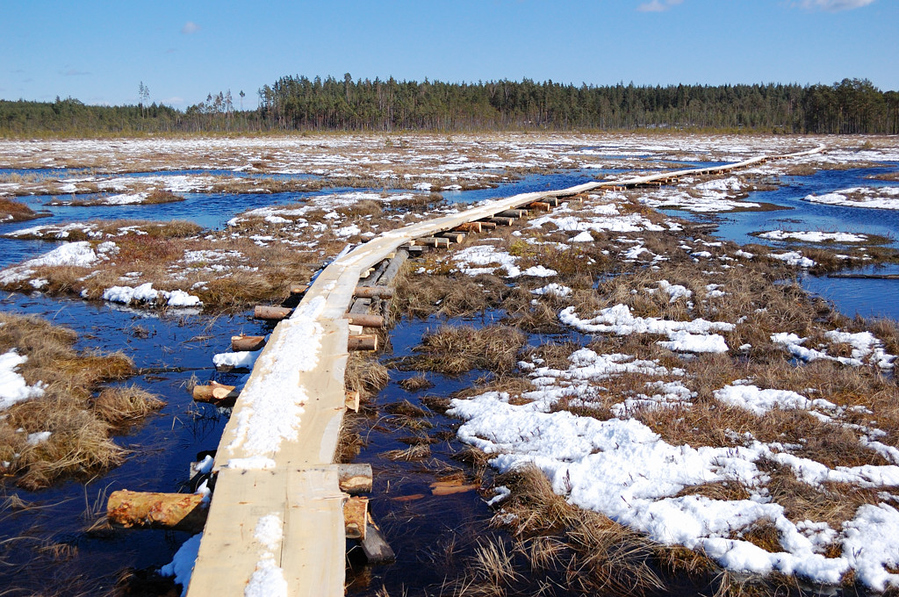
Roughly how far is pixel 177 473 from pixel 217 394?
1.05 m

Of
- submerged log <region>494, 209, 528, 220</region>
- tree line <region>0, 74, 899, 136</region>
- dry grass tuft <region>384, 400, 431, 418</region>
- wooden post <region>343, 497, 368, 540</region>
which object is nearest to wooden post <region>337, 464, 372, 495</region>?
wooden post <region>343, 497, 368, 540</region>

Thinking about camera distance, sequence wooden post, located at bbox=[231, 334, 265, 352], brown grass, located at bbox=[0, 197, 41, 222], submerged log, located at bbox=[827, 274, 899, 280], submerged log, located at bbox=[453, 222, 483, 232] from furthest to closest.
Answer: brown grass, located at bbox=[0, 197, 41, 222] < submerged log, located at bbox=[453, 222, 483, 232] < submerged log, located at bbox=[827, 274, 899, 280] < wooden post, located at bbox=[231, 334, 265, 352]

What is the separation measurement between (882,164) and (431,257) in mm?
49479

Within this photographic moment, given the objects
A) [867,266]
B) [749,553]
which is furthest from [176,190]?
[749,553]

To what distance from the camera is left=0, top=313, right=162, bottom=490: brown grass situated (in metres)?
6.74

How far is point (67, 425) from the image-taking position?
7211 millimetres

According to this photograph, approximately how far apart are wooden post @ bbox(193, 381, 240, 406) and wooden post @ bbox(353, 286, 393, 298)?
3.99m

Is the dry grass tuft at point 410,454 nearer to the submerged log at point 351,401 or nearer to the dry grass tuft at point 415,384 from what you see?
the submerged log at point 351,401

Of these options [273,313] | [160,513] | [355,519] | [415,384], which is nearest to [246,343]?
[273,313]

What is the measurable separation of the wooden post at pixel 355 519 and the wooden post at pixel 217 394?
108 inches

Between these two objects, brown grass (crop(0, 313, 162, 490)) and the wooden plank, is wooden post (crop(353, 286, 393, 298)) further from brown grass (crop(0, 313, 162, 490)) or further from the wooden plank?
the wooden plank

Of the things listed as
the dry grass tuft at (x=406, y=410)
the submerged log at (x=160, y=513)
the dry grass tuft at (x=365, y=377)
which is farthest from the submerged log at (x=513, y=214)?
the submerged log at (x=160, y=513)

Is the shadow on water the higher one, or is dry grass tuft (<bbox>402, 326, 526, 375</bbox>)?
dry grass tuft (<bbox>402, 326, 526, 375</bbox>)

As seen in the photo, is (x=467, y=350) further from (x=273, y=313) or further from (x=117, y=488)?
(x=117, y=488)
